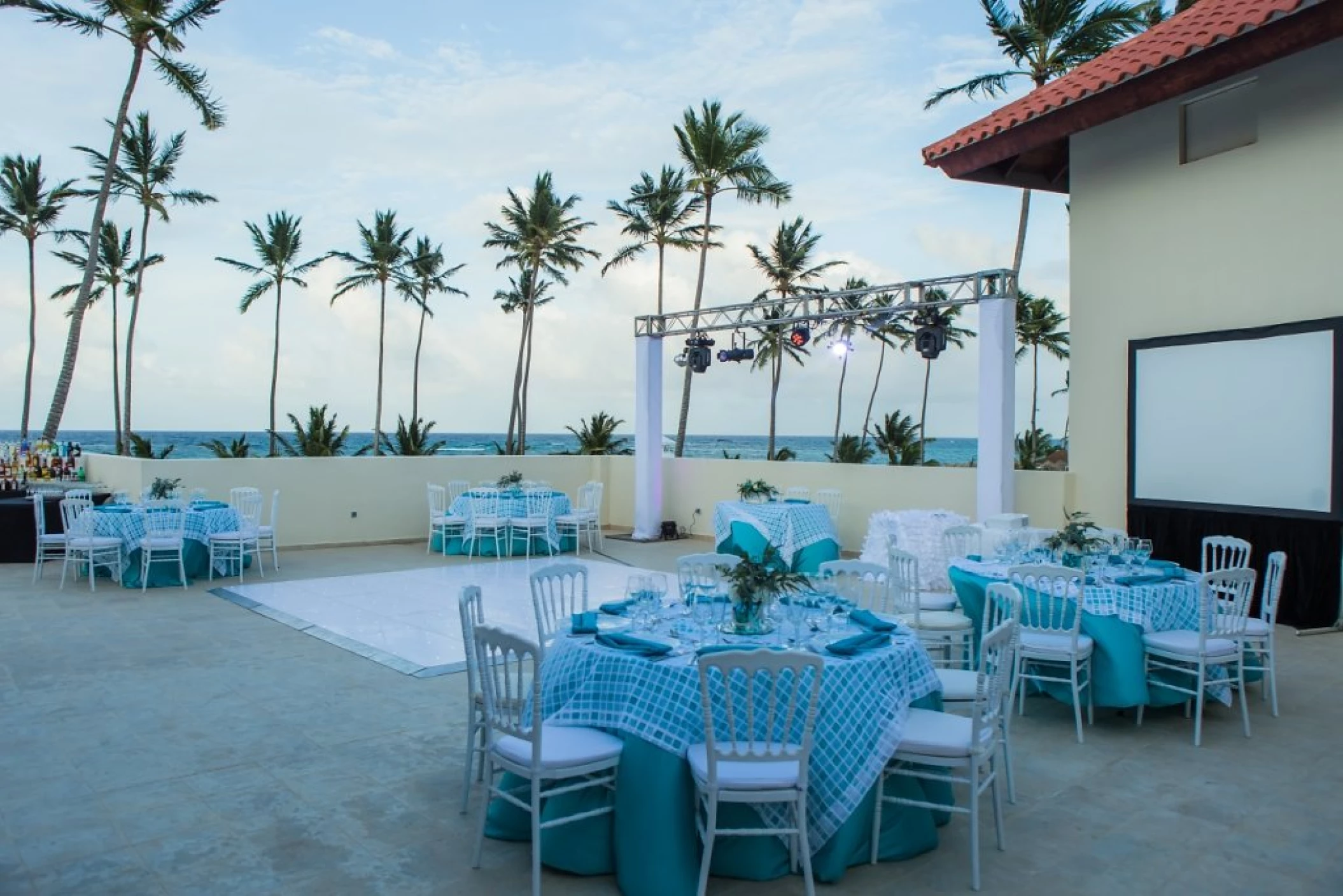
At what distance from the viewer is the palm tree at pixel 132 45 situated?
12.5 meters

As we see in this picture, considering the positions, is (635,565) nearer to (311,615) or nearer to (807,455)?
(311,615)

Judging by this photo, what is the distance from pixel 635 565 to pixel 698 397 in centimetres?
1608

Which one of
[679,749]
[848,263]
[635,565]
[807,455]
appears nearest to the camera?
[679,749]

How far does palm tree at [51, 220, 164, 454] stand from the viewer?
22.7m

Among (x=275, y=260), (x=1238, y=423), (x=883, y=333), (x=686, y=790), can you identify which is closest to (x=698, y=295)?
(x=883, y=333)

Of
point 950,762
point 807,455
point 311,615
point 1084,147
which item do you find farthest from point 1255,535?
point 807,455

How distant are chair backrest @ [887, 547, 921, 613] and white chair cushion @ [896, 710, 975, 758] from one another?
6.60ft

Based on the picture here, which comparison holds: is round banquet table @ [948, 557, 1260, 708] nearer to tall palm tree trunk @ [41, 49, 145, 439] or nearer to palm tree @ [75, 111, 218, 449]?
tall palm tree trunk @ [41, 49, 145, 439]

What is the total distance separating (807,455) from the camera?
5009 centimetres

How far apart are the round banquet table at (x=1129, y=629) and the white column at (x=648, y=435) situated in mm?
8082

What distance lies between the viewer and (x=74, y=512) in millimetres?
9164

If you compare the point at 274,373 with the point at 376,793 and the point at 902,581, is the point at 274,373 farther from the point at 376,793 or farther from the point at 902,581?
the point at 376,793

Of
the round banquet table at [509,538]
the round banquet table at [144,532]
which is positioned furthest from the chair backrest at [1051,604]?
the round banquet table at [144,532]

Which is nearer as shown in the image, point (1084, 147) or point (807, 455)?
point (1084, 147)
